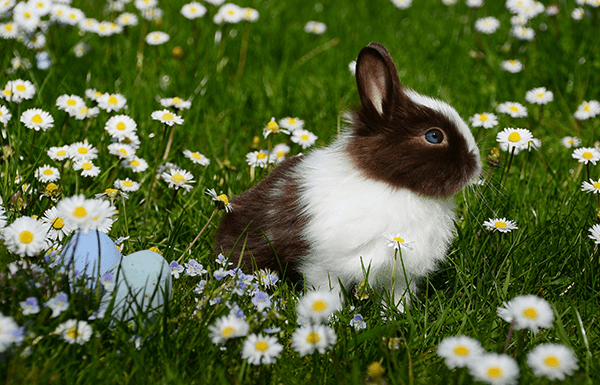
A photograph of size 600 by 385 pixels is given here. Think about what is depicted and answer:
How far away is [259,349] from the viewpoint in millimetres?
2014

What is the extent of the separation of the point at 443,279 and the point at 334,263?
71 centimetres

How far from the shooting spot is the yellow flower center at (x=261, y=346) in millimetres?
2014

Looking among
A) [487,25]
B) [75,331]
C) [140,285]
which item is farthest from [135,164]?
[487,25]

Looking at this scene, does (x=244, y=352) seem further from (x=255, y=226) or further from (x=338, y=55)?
(x=338, y=55)

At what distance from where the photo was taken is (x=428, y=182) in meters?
2.71

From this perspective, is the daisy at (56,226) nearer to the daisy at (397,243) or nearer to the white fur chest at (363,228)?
the white fur chest at (363,228)

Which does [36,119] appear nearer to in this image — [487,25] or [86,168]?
[86,168]

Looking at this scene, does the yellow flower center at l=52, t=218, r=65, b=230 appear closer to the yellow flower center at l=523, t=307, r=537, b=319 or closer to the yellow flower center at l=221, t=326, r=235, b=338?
the yellow flower center at l=221, t=326, r=235, b=338

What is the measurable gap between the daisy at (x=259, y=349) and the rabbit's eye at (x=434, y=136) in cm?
123

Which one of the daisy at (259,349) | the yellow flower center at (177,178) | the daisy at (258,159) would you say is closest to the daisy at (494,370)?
the daisy at (259,349)

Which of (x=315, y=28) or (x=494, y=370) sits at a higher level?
(x=315, y=28)

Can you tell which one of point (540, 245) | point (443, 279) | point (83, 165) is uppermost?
point (83, 165)

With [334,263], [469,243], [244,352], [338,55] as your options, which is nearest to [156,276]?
[244,352]

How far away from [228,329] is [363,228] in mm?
871
